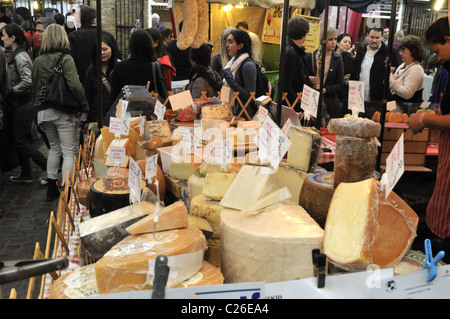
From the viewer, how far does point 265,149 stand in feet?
5.31

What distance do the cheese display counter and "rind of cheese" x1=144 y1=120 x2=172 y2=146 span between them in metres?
0.68

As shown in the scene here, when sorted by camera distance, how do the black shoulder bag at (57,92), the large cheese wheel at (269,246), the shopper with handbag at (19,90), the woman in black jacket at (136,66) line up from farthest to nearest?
the shopper with handbag at (19,90), the black shoulder bag at (57,92), the woman in black jacket at (136,66), the large cheese wheel at (269,246)

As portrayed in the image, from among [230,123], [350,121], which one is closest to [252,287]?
[350,121]

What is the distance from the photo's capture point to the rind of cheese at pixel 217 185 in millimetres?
1688

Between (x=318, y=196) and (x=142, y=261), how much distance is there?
673 mm

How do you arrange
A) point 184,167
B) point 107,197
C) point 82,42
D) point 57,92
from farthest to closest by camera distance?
1. point 82,42
2. point 57,92
3. point 184,167
4. point 107,197

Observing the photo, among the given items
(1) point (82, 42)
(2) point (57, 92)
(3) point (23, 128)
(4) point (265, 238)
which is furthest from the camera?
(1) point (82, 42)

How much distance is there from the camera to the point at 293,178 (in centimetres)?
188

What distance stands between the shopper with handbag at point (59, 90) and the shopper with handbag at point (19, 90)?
26.7 inches

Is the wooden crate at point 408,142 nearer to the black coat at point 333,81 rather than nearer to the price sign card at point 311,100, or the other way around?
the black coat at point 333,81

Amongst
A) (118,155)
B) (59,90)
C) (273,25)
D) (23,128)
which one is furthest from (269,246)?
(273,25)

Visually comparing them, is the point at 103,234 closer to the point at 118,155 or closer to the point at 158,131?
the point at 118,155

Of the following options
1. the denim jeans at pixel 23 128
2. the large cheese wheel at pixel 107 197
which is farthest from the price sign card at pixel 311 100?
the denim jeans at pixel 23 128

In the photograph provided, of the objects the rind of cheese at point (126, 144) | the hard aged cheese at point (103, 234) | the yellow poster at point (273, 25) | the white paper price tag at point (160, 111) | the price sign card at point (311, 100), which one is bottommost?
the hard aged cheese at point (103, 234)
